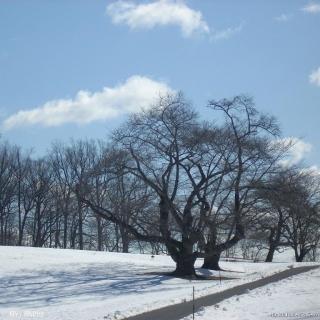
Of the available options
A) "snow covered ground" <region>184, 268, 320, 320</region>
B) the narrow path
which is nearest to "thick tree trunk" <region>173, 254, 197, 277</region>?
the narrow path

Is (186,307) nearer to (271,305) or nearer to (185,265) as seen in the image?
(271,305)

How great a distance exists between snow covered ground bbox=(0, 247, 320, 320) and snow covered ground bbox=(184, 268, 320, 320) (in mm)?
1922

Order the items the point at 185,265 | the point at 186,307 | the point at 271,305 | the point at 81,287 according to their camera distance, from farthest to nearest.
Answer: the point at 185,265 → the point at 81,287 → the point at 271,305 → the point at 186,307

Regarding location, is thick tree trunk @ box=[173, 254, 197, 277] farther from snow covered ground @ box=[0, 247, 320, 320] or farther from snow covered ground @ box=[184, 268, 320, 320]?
snow covered ground @ box=[184, 268, 320, 320]

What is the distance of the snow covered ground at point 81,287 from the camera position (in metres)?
17.4

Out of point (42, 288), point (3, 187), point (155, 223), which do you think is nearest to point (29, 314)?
point (42, 288)

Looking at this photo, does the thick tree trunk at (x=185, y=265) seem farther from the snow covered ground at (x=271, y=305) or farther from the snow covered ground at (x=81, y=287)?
the snow covered ground at (x=271, y=305)

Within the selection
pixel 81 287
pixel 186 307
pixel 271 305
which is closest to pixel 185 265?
pixel 81 287

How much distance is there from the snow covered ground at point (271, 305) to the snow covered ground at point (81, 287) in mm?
1922

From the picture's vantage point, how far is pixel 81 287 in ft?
78.5

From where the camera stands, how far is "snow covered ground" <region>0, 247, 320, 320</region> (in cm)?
1744

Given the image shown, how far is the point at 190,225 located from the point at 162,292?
6.99m

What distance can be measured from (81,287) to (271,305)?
8.72m

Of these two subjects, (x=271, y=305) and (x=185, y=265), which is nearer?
(x=271, y=305)
